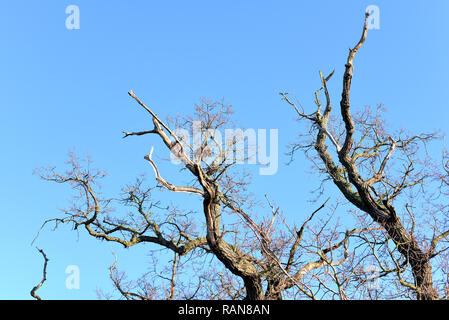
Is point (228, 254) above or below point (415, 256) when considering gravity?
above

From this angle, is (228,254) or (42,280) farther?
(42,280)

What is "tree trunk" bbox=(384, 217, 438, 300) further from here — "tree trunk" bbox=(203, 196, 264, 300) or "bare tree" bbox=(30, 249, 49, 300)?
"bare tree" bbox=(30, 249, 49, 300)

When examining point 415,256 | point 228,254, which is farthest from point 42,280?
point 415,256

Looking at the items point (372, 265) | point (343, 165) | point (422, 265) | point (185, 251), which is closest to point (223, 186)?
point (185, 251)

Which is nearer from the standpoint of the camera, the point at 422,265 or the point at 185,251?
the point at 422,265

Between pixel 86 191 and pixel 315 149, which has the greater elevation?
pixel 315 149

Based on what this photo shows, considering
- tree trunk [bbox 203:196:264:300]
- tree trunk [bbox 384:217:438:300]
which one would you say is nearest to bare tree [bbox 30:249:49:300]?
tree trunk [bbox 203:196:264:300]

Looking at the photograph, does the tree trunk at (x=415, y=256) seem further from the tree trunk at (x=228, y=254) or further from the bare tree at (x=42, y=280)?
the bare tree at (x=42, y=280)

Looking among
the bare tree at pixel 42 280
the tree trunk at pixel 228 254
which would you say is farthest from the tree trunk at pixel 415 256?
the bare tree at pixel 42 280

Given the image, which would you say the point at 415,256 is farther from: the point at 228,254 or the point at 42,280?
the point at 42,280
